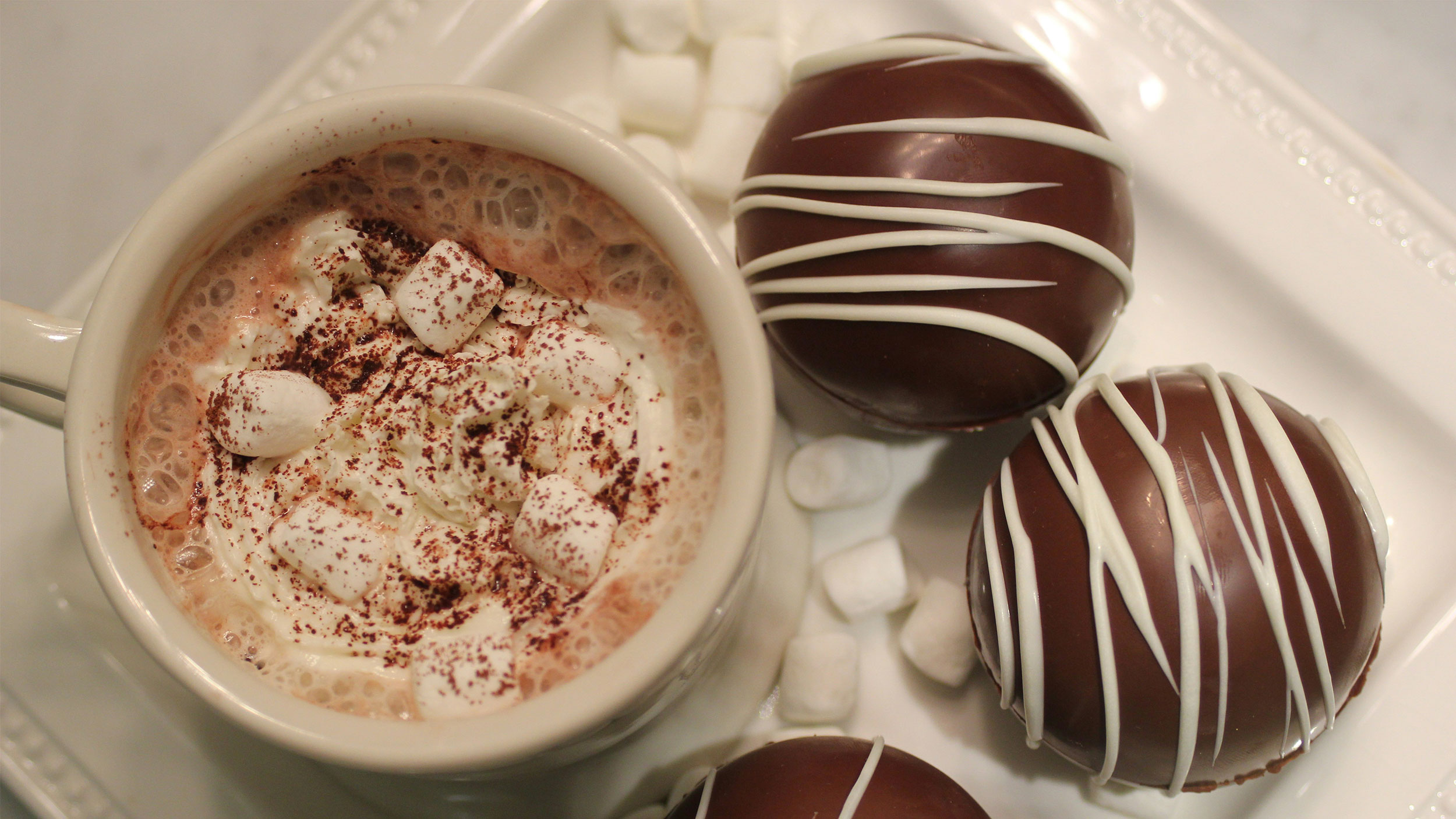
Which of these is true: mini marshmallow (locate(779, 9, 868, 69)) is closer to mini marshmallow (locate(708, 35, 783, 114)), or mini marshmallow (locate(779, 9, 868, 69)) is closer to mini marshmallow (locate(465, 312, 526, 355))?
mini marshmallow (locate(708, 35, 783, 114))

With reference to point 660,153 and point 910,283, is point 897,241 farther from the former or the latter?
point 660,153

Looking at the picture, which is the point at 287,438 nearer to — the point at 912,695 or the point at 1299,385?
the point at 912,695

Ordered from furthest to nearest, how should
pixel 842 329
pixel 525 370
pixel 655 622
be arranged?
pixel 842 329 → pixel 525 370 → pixel 655 622

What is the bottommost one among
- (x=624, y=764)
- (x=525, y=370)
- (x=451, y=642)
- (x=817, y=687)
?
(x=624, y=764)

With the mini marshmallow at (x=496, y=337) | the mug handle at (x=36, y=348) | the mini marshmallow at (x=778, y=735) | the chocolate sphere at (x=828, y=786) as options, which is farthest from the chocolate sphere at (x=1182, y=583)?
the mug handle at (x=36, y=348)

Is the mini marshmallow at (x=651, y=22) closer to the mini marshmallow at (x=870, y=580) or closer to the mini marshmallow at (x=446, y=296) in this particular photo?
the mini marshmallow at (x=446, y=296)

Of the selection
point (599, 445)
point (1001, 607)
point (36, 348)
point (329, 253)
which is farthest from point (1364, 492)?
point (36, 348)

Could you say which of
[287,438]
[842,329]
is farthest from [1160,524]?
[287,438]

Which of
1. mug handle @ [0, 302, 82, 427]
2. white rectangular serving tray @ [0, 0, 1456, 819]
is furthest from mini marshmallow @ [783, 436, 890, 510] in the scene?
mug handle @ [0, 302, 82, 427]
